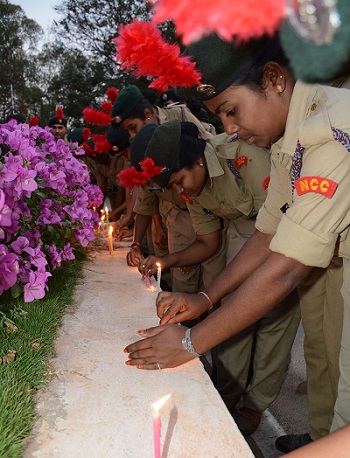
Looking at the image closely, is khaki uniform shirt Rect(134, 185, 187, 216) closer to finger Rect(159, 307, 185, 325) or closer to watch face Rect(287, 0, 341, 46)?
finger Rect(159, 307, 185, 325)

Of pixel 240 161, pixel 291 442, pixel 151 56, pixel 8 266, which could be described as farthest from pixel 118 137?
pixel 151 56

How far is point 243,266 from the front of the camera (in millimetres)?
2059

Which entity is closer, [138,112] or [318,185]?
[318,185]

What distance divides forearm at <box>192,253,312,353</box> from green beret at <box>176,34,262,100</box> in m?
0.54

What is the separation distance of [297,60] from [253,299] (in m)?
1.24

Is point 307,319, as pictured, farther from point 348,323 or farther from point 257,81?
point 257,81

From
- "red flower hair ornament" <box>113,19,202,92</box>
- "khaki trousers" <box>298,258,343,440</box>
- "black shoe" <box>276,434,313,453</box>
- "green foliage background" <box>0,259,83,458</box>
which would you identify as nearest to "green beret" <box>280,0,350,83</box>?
"red flower hair ornament" <box>113,19,202,92</box>

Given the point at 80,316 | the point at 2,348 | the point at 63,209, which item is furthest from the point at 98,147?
the point at 2,348

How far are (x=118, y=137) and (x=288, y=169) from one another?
2.97 meters

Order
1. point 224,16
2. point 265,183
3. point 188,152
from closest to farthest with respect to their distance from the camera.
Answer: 1. point 224,16
2. point 265,183
3. point 188,152

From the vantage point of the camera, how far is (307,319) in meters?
2.42

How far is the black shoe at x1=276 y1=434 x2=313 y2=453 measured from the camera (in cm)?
258

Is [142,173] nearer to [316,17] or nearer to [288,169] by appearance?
[288,169]

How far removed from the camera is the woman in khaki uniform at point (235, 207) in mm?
2871
